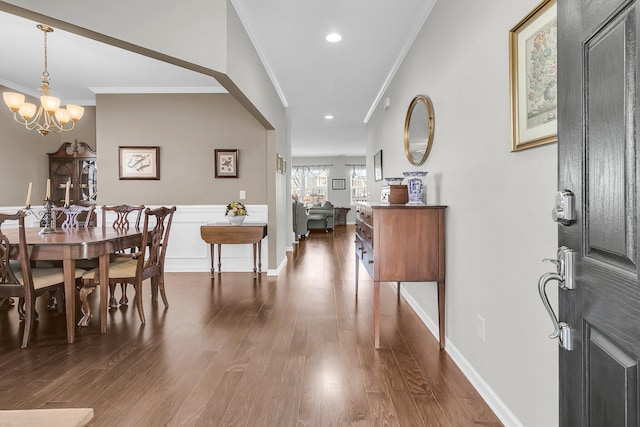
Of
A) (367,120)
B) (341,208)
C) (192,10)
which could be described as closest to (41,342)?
(192,10)

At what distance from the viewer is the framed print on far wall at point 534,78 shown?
1.38 m

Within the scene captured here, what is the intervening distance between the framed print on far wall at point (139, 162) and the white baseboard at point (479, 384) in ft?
13.3

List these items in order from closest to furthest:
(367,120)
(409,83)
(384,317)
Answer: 1. (384,317)
2. (409,83)
3. (367,120)

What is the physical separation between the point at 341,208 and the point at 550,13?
11.4 meters

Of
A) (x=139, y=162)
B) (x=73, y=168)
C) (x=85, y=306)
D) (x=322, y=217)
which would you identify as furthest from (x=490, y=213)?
(x=322, y=217)

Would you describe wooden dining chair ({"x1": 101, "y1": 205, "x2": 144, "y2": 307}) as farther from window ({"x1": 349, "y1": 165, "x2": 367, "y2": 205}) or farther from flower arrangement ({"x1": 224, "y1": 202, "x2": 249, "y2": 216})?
window ({"x1": 349, "y1": 165, "x2": 367, "y2": 205})

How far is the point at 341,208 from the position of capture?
12758 mm

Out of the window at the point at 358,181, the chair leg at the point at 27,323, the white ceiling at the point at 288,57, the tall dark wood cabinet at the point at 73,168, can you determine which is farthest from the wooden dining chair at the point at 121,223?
the window at the point at 358,181

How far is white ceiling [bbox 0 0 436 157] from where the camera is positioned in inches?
119

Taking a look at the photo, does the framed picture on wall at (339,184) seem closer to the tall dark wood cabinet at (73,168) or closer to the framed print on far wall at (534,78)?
the tall dark wood cabinet at (73,168)

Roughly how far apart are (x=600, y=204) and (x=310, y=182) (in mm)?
12867

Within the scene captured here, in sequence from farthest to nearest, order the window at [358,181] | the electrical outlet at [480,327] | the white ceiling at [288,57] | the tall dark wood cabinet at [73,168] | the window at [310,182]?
1. the window at [310,182]
2. the window at [358,181]
3. the tall dark wood cabinet at [73,168]
4. the white ceiling at [288,57]
5. the electrical outlet at [480,327]

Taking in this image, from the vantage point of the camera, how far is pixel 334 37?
11.3ft

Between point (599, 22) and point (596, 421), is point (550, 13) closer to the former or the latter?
point (599, 22)
